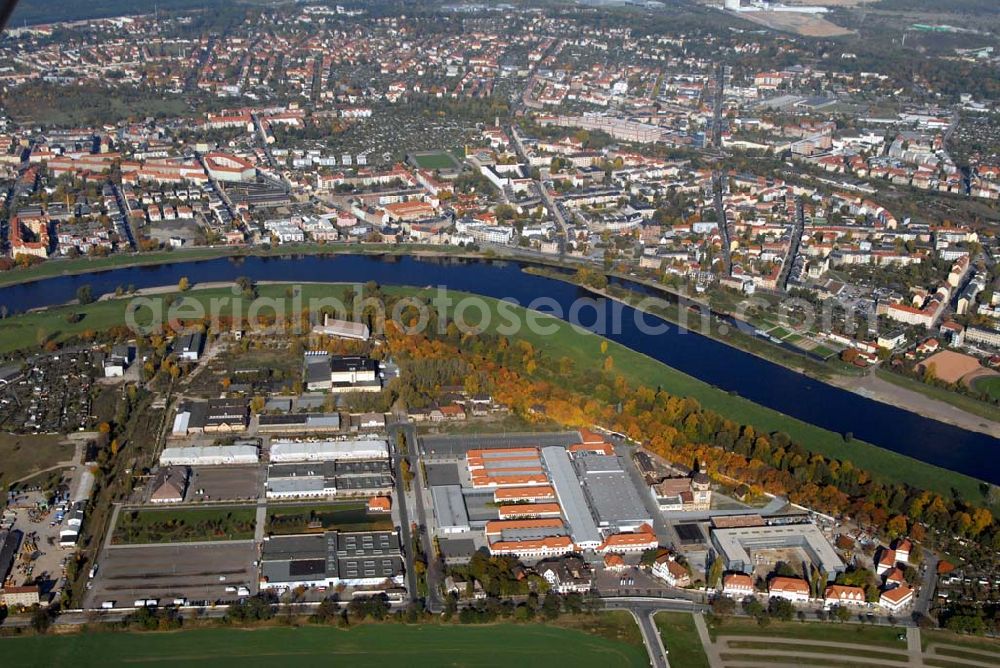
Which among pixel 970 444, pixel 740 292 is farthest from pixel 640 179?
pixel 970 444

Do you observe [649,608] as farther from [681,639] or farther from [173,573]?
[173,573]

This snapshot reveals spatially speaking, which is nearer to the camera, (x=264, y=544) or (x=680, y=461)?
(x=264, y=544)

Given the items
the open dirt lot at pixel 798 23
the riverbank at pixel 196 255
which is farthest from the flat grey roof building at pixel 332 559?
the open dirt lot at pixel 798 23

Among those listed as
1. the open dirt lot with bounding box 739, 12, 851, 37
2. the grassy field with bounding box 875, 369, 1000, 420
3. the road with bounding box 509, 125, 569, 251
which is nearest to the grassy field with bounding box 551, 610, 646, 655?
the grassy field with bounding box 875, 369, 1000, 420

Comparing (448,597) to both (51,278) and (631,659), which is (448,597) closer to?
(631,659)

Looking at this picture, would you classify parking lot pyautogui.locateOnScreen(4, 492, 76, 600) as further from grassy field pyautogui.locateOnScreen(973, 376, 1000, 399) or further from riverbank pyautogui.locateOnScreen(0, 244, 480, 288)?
grassy field pyautogui.locateOnScreen(973, 376, 1000, 399)

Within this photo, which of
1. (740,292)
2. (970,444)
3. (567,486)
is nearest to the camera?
(567,486)

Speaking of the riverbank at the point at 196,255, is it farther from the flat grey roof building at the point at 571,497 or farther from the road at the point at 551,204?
the flat grey roof building at the point at 571,497
